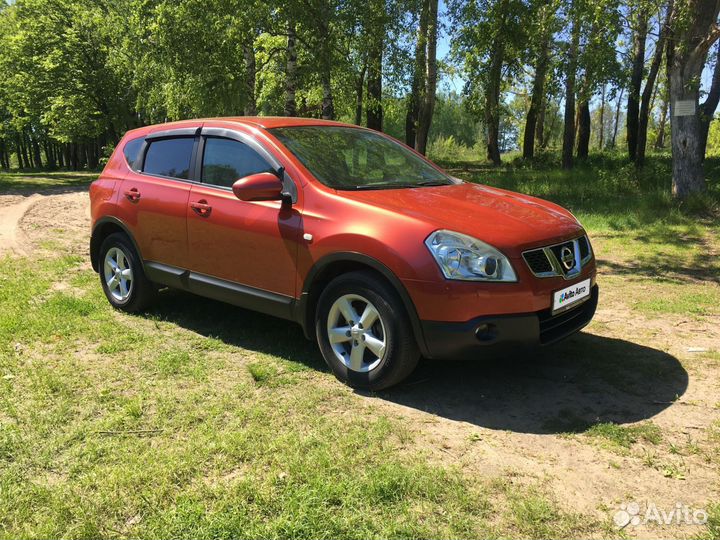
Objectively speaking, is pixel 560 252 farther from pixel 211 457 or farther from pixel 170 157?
pixel 170 157

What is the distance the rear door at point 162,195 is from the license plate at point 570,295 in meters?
2.97

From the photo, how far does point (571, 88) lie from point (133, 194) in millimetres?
13588

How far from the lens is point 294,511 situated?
2.63m

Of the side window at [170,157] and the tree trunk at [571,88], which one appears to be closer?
the side window at [170,157]

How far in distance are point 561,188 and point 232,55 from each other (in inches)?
365

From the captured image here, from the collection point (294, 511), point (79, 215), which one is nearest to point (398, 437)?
point (294, 511)

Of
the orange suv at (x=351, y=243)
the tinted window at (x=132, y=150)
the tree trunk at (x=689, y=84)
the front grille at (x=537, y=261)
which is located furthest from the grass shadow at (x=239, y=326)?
the tree trunk at (x=689, y=84)

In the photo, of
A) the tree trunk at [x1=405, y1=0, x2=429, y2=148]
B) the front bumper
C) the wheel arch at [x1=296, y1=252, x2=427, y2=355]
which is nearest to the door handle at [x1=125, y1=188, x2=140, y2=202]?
the wheel arch at [x1=296, y1=252, x2=427, y2=355]

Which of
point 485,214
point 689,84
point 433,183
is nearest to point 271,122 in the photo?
point 433,183

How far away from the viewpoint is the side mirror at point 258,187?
4.03 m

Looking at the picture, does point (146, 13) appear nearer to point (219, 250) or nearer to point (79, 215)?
point (79, 215)

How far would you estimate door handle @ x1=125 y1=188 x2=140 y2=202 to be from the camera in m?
5.30

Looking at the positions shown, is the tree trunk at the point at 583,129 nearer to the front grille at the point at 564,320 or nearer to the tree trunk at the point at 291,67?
the tree trunk at the point at 291,67

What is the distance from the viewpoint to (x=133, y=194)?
5.34 m
